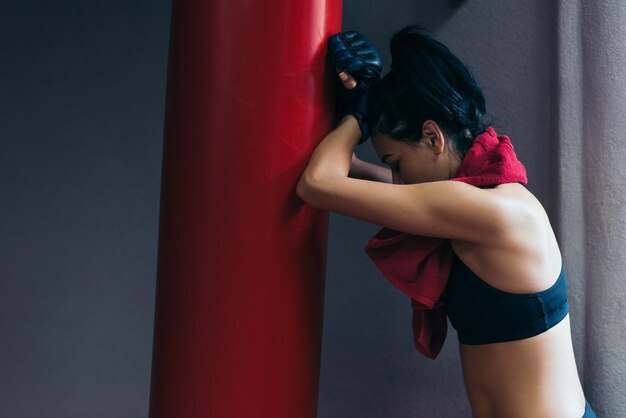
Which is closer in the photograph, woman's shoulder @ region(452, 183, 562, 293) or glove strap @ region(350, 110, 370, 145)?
woman's shoulder @ region(452, 183, 562, 293)

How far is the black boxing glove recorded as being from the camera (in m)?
1.10

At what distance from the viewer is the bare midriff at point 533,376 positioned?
1.10 m

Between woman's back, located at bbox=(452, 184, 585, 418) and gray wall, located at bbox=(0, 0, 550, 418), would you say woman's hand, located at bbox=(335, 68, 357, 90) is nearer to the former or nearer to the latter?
woman's back, located at bbox=(452, 184, 585, 418)

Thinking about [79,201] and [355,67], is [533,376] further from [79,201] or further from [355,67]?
[79,201]

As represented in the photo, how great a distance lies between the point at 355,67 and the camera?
3.61ft

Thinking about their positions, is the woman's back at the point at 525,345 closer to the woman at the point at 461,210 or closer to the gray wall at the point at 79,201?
the woman at the point at 461,210

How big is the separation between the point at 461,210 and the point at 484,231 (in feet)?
0.17

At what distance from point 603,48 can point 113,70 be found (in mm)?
1267

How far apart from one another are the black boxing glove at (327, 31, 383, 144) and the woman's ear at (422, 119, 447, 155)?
11 cm

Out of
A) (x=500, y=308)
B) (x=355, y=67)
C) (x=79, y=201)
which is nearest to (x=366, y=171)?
(x=355, y=67)

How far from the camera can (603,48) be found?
4.75ft

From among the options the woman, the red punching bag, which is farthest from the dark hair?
the red punching bag

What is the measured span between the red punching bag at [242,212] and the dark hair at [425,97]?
0.42 ft

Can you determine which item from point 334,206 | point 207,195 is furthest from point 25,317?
point 334,206
